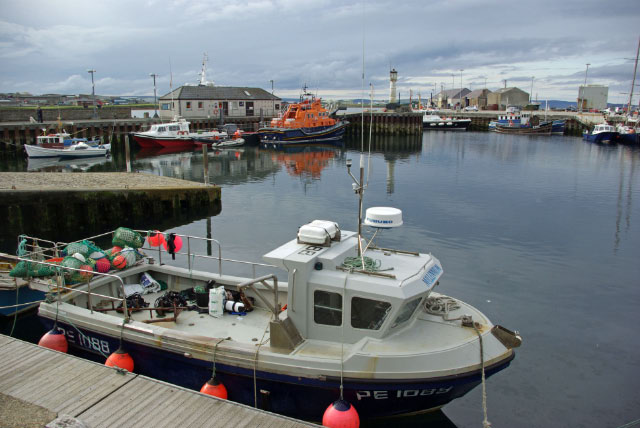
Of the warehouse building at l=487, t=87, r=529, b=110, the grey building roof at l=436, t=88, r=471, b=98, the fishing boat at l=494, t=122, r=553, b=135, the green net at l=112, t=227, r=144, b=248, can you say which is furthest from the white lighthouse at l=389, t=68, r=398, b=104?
the green net at l=112, t=227, r=144, b=248

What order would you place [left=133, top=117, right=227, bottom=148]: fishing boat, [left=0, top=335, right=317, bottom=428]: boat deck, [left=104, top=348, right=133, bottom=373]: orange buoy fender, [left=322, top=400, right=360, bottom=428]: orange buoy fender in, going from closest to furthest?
[left=0, top=335, right=317, bottom=428]: boat deck, [left=322, top=400, right=360, bottom=428]: orange buoy fender, [left=104, top=348, right=133, bottom=373]: orange buoy fender, [left=133, top=117, right=227, bottom=148]: fishing boat

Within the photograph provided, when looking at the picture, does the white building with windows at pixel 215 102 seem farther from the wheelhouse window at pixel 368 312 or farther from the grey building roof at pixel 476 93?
the grey building roof at pixel 476 93

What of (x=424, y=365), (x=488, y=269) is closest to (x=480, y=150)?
(x=488, y=269)

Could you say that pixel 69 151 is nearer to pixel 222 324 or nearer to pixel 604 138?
pixel 222 324

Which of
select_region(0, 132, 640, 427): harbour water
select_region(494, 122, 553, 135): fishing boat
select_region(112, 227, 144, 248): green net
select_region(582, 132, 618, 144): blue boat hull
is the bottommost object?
select_region(0, 132, 640, 427): harbour water

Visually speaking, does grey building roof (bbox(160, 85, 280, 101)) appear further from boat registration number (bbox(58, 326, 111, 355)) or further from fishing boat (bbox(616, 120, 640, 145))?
boat registration number (bbox(58, 326, 111, 355))

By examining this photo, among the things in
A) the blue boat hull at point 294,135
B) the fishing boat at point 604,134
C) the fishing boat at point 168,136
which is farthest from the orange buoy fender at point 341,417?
the fishing boat at point 604,134

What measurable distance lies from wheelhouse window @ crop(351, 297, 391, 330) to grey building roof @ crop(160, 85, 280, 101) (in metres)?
62.4

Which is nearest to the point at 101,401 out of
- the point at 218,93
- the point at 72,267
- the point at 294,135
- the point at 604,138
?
the point at 72,267

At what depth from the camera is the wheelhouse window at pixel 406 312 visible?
23.0 ft

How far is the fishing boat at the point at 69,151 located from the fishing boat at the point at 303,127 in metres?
18.9

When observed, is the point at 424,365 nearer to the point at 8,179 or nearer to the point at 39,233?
the point at 39,233

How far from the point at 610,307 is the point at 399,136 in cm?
6038

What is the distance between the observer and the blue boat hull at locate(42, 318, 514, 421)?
22.5 ft
